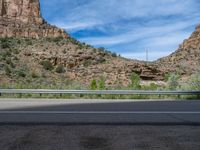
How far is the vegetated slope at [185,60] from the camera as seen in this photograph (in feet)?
243

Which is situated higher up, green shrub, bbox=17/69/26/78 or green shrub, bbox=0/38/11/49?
green shrub, bbox=0/38/11/49

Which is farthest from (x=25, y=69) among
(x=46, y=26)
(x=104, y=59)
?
(x=46, y=26)

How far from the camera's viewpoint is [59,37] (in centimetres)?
8575

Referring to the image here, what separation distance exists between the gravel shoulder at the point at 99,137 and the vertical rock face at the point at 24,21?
2930 inches

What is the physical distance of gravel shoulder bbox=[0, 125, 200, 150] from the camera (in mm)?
6352

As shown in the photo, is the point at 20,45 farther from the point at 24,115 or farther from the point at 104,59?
the point at 24,115

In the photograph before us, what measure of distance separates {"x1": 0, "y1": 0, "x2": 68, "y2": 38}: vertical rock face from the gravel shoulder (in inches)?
2930

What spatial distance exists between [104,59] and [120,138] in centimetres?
7111

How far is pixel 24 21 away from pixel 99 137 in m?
87.9

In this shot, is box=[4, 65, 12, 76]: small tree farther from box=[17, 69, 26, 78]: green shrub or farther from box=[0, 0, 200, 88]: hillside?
box=[17, 69, 26, 78]: green shrub

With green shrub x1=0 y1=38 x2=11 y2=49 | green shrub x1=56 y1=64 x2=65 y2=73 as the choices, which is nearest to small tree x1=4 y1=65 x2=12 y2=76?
green shrub x1=56 y1=64 x2=65 y2=73

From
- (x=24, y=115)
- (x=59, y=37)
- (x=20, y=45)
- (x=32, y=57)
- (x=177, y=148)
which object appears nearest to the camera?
(x=177, y=148)

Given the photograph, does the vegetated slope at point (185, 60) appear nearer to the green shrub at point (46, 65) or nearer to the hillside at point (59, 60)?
the hillside at point (59, 60)

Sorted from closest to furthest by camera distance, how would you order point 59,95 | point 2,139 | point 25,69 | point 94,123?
1. point 2,139
2. point 94,123
3. point 59,95
4. point 25,69
